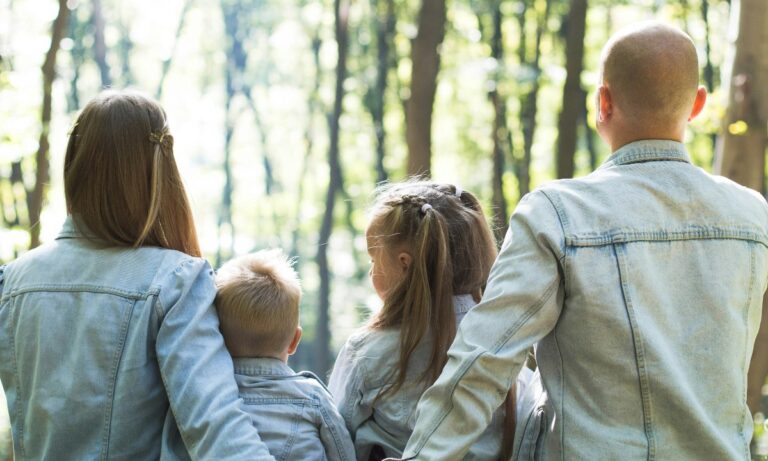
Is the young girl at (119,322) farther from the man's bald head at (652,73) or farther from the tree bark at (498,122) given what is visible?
the tree bark at (498,122)

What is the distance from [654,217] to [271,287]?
117 cm

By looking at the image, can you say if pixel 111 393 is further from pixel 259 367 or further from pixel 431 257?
pixel 431 257

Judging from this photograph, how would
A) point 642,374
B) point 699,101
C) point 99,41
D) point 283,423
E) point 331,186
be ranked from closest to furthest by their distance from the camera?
point 642,374 < point 699,101 < point 283,423 < point 331,186 < point 99,41

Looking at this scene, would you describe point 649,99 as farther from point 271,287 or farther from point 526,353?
point 271,287

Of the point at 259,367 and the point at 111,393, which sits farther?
the point at 259,367

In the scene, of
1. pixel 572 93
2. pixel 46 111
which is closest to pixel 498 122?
pixel 572 93

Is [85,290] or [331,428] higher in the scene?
[85,290]

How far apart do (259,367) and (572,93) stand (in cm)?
773

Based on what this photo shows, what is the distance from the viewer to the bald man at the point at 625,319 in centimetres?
234

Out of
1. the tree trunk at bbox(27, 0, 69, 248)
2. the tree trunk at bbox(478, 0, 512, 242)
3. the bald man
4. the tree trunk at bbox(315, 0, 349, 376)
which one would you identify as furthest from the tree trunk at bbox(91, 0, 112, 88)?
the bald man

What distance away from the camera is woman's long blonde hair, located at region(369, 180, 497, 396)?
2869 mm

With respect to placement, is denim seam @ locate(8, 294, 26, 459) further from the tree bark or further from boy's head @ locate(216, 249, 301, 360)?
the tree bark

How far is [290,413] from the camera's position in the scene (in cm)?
280

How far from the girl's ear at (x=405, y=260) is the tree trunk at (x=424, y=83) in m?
5.06
